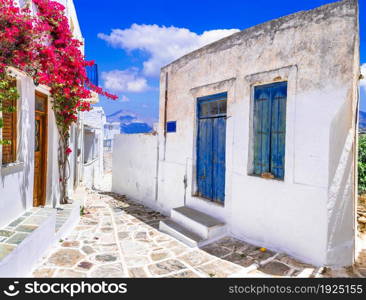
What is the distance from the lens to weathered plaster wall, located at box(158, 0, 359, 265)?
3893 millimetres

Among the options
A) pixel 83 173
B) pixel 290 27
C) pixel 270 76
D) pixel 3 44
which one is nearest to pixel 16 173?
pixel 3 44

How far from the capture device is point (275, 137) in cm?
477

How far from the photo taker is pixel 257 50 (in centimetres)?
498

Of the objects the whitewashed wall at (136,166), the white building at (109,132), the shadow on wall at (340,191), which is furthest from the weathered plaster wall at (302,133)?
the white building at (109,132)

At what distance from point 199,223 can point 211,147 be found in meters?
1.82

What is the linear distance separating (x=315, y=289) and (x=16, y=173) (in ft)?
17.0

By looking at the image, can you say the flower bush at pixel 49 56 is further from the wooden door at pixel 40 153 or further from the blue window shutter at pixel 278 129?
the blue window shutter at pixel 278 129

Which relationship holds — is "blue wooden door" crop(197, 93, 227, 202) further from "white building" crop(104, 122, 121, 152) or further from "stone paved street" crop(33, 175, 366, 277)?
"white building" crop(104, 122, 121, 152)

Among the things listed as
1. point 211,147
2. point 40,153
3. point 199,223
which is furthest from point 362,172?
point 40,153

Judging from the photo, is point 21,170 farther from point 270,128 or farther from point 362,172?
point 362,172

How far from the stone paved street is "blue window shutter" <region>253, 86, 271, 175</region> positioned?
1.62m

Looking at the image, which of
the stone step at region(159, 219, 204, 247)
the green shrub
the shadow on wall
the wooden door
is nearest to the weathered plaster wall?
the shadow on wall

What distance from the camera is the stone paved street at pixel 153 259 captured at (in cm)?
394

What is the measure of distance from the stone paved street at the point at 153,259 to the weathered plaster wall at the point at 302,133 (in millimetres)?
331
